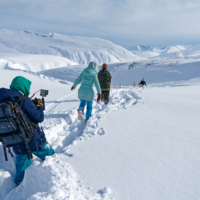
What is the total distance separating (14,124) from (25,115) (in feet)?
0.51

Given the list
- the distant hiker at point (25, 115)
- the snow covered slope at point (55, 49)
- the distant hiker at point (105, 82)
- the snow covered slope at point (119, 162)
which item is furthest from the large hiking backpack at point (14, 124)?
the snow covered slope at point (55, 49)

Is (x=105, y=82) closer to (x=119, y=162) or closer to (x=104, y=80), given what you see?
(x=104, y=80)

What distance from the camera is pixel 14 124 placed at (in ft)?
5.59

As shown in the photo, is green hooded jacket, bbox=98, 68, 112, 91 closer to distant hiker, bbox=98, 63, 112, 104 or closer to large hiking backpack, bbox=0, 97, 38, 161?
distant hiker, bbox=98, 63, 112, 104

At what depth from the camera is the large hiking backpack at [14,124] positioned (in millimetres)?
1604

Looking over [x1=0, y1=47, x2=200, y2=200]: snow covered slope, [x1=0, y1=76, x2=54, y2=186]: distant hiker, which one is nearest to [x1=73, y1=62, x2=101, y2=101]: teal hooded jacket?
[x1=0, y1=47, x2=200, y2=200]: snow covered slope

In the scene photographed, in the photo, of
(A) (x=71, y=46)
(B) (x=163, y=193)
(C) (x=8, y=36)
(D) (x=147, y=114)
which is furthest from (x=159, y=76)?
(C) (x=8, y=36)

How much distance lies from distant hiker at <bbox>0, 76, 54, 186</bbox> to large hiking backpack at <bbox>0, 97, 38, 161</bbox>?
11 mm

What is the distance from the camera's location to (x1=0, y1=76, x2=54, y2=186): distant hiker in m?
1.76

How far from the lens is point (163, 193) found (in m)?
1.49

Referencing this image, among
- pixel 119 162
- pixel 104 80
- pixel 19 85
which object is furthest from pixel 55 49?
pixel 119 162

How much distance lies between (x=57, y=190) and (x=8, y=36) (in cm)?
17764

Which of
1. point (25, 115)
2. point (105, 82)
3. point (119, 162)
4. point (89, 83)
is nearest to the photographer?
point (25, 115)

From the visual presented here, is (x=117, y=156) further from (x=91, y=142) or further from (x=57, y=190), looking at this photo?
(x=57, y=190)
